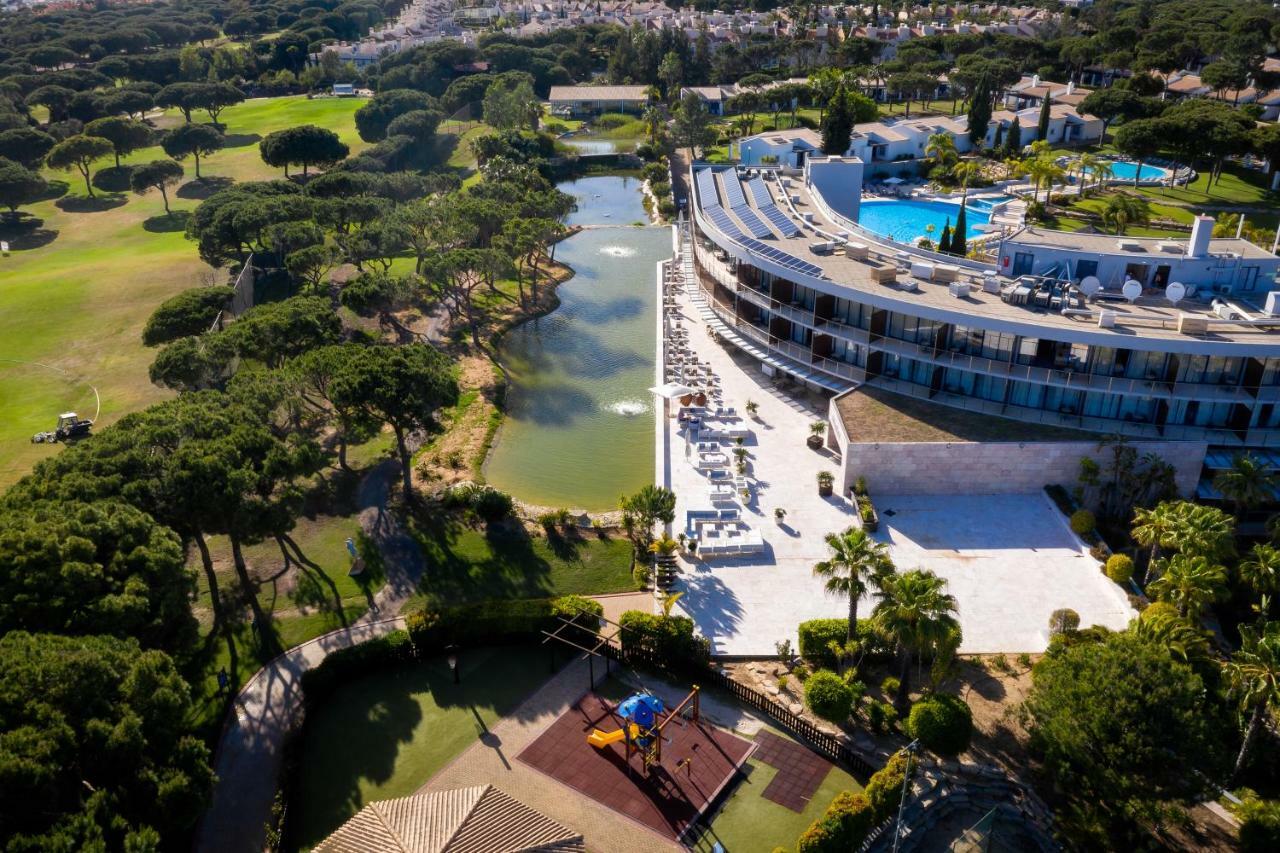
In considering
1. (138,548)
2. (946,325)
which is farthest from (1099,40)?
(138,548)

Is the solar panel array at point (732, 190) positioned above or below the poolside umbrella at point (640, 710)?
above

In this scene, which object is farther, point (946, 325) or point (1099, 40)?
point (1099, 40)

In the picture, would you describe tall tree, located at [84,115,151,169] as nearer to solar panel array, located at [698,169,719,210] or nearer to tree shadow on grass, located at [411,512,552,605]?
solar panel array, located at [698,169,719,210]

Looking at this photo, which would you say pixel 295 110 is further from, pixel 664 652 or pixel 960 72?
pixel 664 652

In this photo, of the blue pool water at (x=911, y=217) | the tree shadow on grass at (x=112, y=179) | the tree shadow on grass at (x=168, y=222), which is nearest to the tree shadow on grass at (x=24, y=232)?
the tree shadow on grass at (x=168, y=222)

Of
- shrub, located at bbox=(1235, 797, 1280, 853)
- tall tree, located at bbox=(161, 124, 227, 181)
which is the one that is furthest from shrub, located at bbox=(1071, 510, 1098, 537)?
tall tree, located at bbox=(161, 124, 227, 181)

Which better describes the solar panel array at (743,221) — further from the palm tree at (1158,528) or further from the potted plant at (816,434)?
the palm tree at (1158,528)
